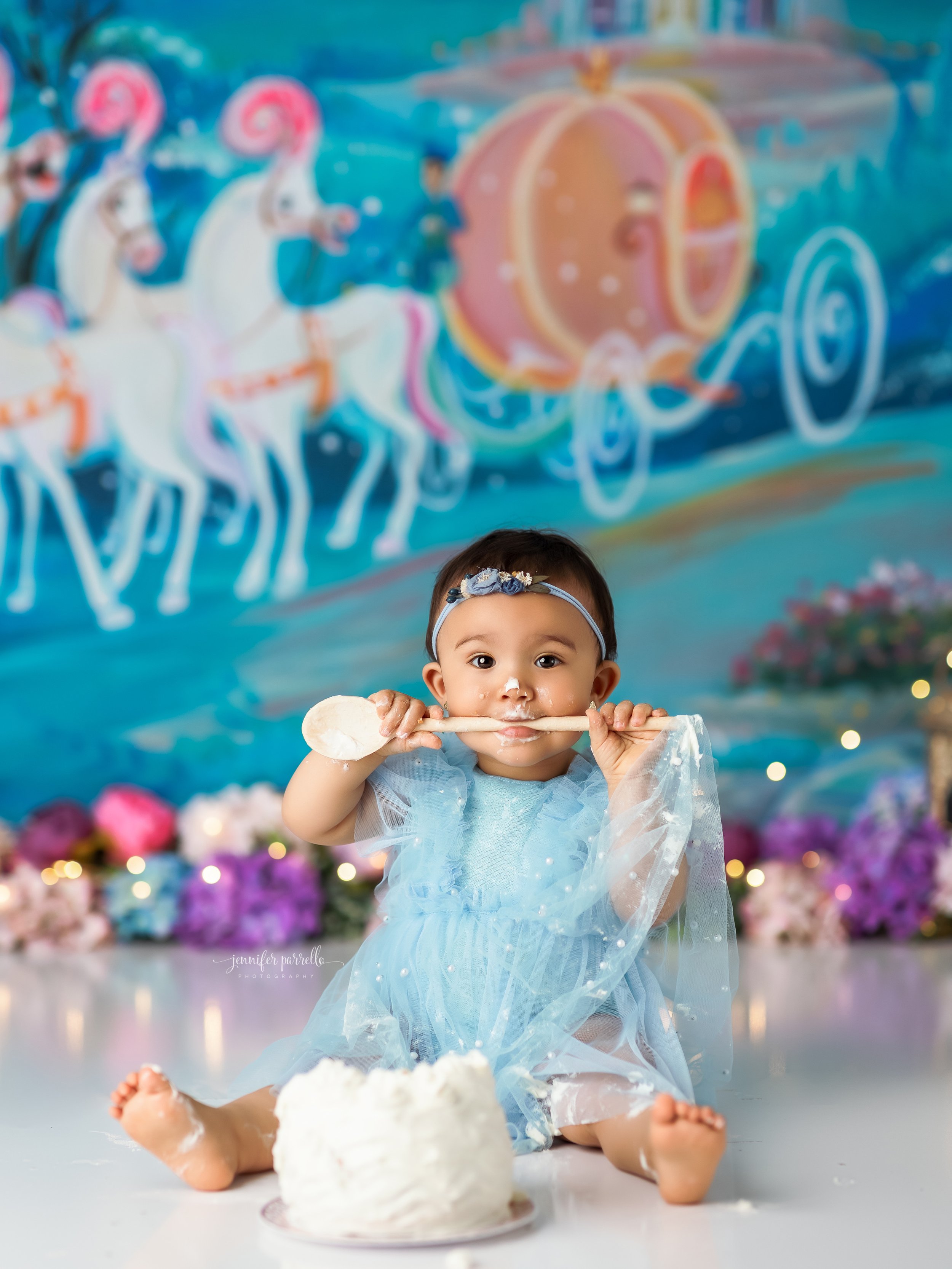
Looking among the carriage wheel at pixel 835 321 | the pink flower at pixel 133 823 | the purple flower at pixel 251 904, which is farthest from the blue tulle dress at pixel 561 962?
the carriage wheel at pixel 835 321

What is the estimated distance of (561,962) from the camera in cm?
150

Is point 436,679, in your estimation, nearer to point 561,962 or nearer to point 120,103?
point 561,962

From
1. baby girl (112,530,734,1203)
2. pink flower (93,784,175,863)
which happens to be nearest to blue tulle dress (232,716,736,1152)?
baby girl (112,530,734,1203)

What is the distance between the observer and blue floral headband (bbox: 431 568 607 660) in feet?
5.25

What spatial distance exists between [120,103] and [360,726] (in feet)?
7.77

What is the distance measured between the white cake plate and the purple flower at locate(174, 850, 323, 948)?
1629 millimetres

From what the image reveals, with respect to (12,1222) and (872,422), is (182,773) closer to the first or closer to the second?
(872,422)

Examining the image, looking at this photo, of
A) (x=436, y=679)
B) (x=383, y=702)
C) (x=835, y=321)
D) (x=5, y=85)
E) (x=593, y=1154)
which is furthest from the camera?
(x=835, y=321)

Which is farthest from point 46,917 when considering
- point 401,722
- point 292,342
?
point 401,722

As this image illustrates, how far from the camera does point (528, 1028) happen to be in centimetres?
145

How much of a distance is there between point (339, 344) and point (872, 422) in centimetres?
133

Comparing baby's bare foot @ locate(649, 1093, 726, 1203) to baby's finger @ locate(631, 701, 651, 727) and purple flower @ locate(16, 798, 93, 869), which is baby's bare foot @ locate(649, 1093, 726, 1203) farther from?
purple flower @ locate(16, 798, 93, 869)

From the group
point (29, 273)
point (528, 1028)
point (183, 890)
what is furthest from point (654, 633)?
point (528, 1028)

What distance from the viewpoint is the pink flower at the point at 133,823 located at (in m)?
3.05
